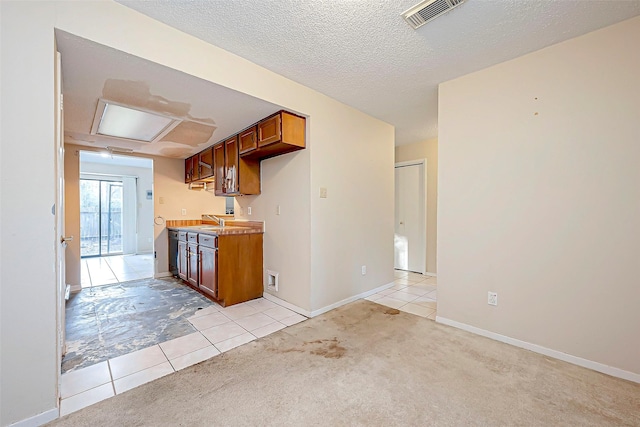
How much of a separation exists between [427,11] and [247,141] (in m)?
2.27

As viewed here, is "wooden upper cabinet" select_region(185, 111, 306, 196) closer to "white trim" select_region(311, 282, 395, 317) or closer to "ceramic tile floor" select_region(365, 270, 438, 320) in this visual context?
"white trim" select_region(311, 282, 395, 317)

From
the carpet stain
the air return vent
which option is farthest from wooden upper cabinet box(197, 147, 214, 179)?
the air return vent

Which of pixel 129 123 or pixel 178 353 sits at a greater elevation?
pixel 129 123

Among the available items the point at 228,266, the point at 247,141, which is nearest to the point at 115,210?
the point at 228,266

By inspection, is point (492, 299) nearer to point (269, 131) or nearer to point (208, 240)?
point (269, 131)

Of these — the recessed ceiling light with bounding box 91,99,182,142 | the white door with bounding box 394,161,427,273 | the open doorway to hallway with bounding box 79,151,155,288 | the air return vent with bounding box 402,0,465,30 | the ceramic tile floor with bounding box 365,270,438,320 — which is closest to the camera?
the air return vent with bounding box 402,0,465,30

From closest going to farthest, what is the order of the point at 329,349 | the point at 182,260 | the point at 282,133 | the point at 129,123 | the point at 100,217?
the point at 329,349 < the point at 282,133 < the point at 129,123 < the point at 182,260 < the point at 100,217

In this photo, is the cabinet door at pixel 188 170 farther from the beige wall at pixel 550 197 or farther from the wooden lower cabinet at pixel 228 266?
the beige wall at pixel 550 197

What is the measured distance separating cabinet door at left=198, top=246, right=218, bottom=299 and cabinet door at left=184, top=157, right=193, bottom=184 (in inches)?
75.1

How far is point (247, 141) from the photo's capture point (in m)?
3.25

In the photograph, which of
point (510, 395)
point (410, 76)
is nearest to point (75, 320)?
point (510, 395)

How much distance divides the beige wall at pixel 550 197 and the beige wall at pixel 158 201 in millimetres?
4492

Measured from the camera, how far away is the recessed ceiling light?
2.67 meters

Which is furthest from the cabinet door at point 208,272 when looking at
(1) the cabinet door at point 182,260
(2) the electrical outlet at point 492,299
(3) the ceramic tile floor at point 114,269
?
(2) the electrical outlet at point 492,299
